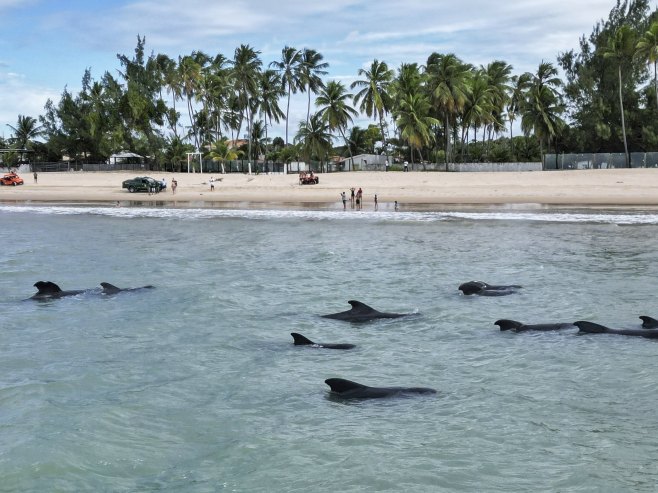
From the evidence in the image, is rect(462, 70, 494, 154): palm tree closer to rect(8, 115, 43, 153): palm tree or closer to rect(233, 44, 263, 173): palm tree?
rect(233, 44, 263, 173): palm tree

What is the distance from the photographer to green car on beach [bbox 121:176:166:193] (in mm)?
59469

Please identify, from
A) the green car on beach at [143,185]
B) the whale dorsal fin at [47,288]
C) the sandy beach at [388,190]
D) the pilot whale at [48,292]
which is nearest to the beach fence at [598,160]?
the sandy beach at [388,190]

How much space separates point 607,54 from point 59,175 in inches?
2136

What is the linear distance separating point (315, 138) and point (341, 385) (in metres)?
65.7

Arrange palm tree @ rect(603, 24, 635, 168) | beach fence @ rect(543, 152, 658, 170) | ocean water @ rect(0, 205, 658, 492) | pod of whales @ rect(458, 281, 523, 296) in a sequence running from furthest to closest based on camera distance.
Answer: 1. palm tree @ rect(603, 24, 635, 168)
2. beach fence @ rect(543, 152, 658, 170)
3. pod of whales @ rect(458, 281, 523, 296)
4. ocean water @ rect(0, 205, 658, 492)

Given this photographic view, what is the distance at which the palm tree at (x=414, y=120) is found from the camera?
67.9 meters

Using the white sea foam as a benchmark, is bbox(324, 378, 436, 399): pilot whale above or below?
A: below

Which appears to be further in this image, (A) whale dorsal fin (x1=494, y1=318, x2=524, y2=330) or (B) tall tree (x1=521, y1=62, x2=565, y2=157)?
(B) tall tree (x1=521, y1=62, x2=565, y2=157)

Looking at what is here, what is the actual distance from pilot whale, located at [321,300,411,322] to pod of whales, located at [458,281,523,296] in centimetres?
270

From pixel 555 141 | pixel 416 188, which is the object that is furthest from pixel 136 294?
pixel 555 141

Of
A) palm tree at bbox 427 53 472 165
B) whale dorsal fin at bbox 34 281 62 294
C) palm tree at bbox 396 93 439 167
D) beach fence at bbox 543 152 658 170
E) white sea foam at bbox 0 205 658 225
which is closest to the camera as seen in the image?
whale dorsal fin at bbox 34 281 62 294

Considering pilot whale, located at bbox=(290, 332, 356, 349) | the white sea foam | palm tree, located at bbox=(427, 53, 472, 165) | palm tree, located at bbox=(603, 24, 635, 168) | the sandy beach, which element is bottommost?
pilot whale, located at bbox=(290, 332, 356, 349)

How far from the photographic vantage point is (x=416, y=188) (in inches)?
2174

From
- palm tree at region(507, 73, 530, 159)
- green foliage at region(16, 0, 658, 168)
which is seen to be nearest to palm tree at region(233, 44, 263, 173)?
green foliage at region(16, 0, 658, 168)
